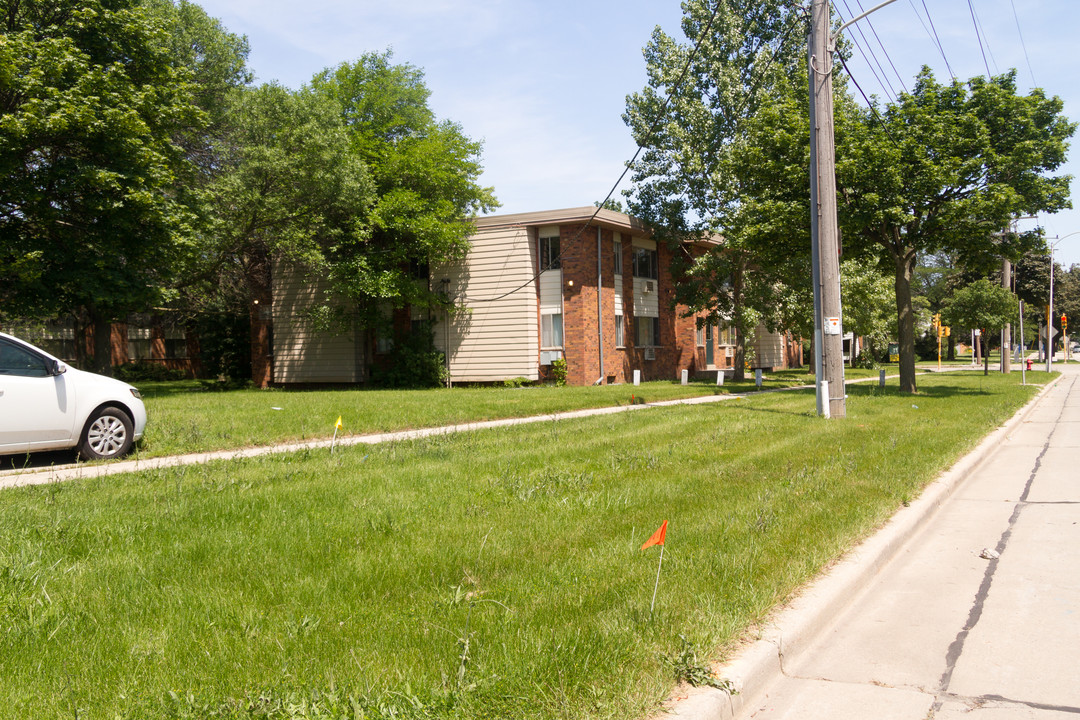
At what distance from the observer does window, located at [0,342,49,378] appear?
371 inches

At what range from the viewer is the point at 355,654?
369cm

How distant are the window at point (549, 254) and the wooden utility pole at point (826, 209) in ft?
47.3

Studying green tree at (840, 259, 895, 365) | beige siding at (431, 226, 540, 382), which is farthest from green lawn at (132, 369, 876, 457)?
green tree at (840, 259, 895, 365)

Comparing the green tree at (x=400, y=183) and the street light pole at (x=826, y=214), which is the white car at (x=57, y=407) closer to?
the street light pole at (x=826, y=214)

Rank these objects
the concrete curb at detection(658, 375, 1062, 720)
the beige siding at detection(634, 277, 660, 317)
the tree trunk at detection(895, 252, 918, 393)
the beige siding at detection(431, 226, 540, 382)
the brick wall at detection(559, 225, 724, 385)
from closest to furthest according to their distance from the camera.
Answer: the concrete curb at detection(658, 375, 1062, 720) → the tree trunk at detection(895, 252, 918, 393) → the brick wall at detection(559, 225, 724, 385) → the beige siding at detection(431, 226, 540, 382) → the beige siding at detection(634, 277, 660, 317)

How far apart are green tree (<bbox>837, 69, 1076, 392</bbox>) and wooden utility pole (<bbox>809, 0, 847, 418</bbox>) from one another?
212 inches

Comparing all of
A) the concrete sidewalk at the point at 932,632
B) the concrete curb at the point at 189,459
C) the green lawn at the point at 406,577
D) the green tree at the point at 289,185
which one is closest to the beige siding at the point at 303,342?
the green tree at the point at 289,185

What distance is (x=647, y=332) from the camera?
32.4 meters

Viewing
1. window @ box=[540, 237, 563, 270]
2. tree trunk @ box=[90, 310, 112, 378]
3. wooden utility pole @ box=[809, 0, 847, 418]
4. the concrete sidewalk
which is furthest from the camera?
window @ box=[540, 237, 563, 270]

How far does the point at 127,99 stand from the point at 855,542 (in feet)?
70.0

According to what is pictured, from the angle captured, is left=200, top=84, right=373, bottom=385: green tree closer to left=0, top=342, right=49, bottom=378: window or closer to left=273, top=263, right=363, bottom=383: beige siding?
left=273, top=263, right=363, bottom=383: beige siding

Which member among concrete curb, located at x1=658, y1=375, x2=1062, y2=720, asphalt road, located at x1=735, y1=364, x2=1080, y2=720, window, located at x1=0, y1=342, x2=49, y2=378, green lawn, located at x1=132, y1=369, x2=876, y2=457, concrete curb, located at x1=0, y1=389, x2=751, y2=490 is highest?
window, located at x1=0, y1=342, x2=49, y2=378

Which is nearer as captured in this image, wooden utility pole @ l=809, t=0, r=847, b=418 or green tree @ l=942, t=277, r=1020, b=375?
wooden utility pole @ l=809, t=0, r=847, b=418

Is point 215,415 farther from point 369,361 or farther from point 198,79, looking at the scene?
point 198,79
